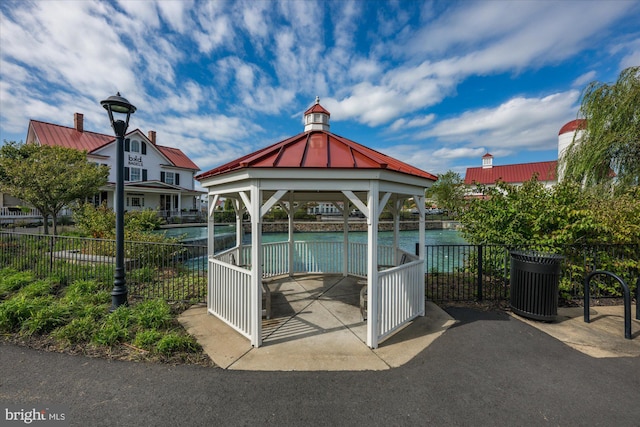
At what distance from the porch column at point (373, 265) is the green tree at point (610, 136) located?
28.4 ft

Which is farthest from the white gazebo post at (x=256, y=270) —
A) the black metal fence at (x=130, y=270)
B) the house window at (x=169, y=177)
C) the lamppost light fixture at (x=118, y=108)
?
the house window at (x=169, y=177)

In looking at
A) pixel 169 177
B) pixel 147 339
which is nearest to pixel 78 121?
pixel 169 177

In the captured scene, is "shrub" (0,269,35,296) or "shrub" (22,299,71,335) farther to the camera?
"shrub" (0,269,35,296)

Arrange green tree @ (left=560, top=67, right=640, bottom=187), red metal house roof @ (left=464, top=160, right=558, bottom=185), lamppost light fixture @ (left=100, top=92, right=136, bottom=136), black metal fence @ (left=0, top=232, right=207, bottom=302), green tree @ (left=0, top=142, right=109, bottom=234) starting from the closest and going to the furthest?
lamppost light fixture @ (left=100, top=92, right=136, bottom=136), black metal fence @ (left=0, top=232, right=207, bottom=302), green tree @ (left=560, top=67, right=640, bottom=187), green tree @ (left=0, top=142, right=109, bottom=234), red metal house roof @ (left=464, top=160, right=558, bottom=185)

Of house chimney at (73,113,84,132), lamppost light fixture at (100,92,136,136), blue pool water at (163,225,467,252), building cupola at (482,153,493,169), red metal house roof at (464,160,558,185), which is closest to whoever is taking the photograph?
lamppost light fixture at (100,92,136,136)

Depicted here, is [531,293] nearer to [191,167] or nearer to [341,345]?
[341,345]

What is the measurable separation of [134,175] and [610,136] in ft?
114

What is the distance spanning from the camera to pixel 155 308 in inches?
179

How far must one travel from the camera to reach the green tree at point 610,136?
26.2 feet

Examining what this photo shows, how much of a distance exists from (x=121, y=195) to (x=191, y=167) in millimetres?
32541

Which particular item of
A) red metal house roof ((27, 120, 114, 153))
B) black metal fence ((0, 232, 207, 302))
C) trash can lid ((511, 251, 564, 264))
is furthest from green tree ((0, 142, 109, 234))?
trash can lid ((511, 251, 564, 264))

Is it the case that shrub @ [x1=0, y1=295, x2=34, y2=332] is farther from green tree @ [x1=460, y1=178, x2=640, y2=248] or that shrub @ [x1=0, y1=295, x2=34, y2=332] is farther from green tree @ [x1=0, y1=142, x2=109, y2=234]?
green tree @ [x1=0, y1=142, x2=109, y2=234]

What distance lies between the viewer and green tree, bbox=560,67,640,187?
799 cm

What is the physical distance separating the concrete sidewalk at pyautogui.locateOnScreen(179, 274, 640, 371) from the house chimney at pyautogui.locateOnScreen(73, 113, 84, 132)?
106 ft
